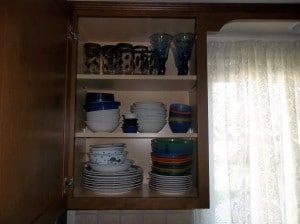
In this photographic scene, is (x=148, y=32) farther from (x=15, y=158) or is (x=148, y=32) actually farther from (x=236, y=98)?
(x=15, y=158)

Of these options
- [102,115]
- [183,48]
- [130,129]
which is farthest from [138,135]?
[183,48]

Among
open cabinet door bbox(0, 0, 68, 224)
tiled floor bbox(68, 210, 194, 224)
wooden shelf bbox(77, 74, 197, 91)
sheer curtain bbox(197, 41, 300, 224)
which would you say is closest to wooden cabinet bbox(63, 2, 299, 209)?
wooden shelf bbox(77, 74, 197, 91)

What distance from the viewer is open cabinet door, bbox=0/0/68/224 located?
49cm

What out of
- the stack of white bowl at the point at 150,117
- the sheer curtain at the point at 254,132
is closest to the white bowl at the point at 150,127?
the stack of white bowl at the point at 150,117

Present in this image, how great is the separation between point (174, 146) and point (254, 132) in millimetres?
606

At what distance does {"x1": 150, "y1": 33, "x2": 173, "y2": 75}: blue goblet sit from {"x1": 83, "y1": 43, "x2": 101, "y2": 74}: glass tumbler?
0.75 ft

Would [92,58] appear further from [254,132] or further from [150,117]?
[254,132]

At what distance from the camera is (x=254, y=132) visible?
56.6 inches

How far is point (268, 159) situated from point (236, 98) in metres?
0.37

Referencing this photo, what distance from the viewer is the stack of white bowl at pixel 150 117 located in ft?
3.46

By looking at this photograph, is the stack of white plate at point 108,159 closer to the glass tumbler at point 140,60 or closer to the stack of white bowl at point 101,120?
the stack of white bowl at point 101,120

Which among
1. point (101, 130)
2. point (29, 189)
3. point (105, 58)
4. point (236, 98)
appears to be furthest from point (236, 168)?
point (29, 189)

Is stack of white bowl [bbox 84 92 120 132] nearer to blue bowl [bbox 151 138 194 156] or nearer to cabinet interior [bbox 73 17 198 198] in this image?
cabinet interior [bbox 73 17 198 198]

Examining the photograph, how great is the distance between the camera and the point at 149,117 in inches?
41.5
